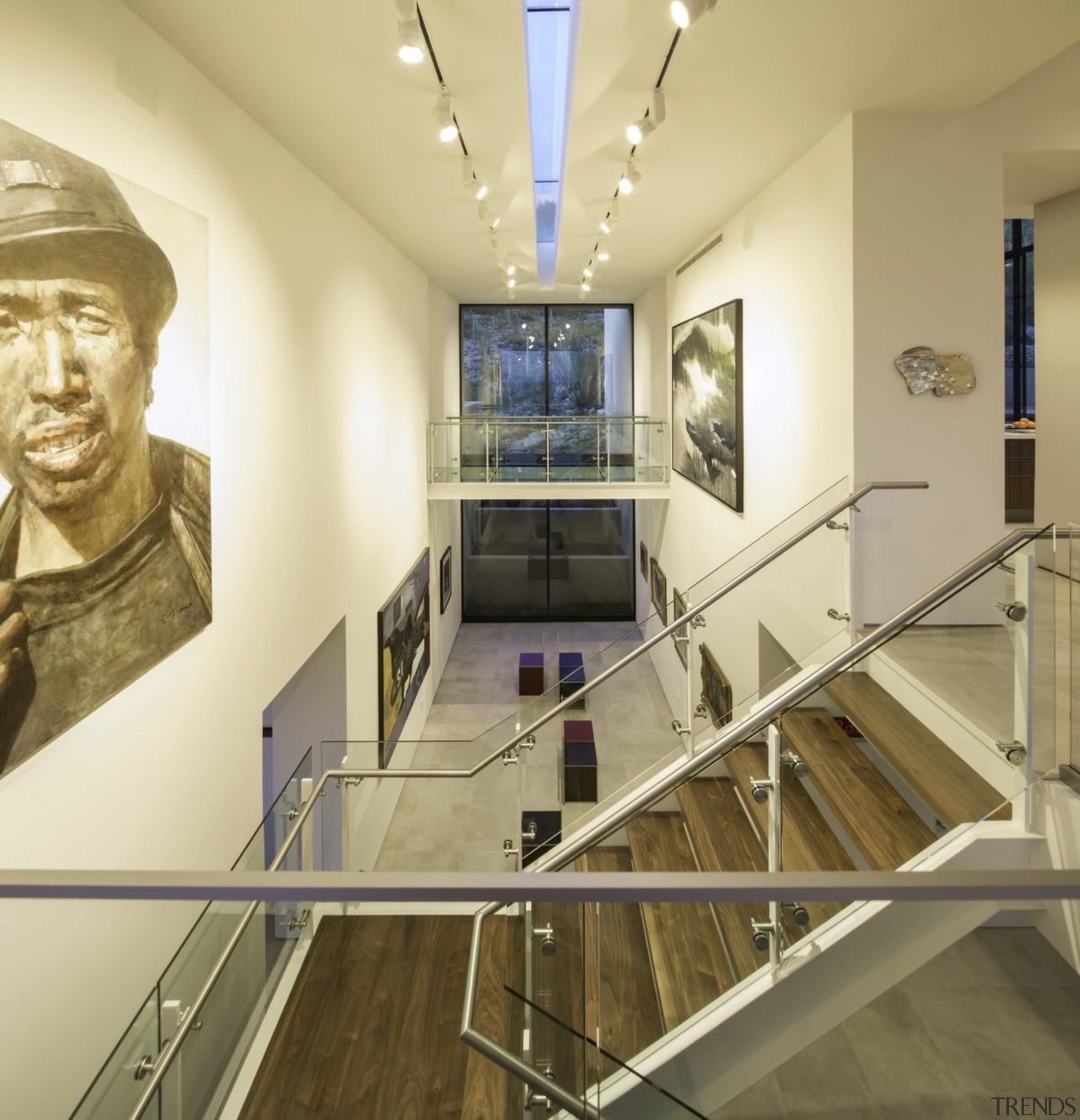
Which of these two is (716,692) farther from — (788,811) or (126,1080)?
(126,1080)

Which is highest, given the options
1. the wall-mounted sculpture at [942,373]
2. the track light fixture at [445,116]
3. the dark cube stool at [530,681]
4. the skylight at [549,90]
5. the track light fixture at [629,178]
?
the skylight at [549,90]

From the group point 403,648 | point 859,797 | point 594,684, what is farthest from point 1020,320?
point 859,797

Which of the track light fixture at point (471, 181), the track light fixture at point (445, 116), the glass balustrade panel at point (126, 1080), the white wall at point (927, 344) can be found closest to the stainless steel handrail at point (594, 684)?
the white wall at point (927, 344)

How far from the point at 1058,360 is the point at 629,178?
156 inches

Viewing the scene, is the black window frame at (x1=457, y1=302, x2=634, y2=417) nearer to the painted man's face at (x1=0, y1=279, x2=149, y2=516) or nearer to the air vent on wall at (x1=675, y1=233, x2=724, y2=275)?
the air vent on wall at (x1=675, y1=233, x2=724, y2=275)

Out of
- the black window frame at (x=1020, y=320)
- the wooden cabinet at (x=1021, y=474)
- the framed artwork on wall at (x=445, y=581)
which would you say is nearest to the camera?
the wooden cabinet at (x=1021, y=474)

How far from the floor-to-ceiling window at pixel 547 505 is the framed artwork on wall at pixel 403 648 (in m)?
5.56

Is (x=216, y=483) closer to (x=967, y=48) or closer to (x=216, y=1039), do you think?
(x=216, y=1039)

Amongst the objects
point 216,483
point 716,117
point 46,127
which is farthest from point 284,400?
point 716,117

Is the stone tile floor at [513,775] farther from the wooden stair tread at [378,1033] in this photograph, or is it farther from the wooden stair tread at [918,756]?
the wooden stair tread at [378,1033]

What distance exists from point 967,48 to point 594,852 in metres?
4.16

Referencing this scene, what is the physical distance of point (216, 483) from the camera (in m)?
4.25

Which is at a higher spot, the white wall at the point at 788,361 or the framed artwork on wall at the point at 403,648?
the white wall at the point at 788,361

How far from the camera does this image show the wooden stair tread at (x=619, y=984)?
5.35 feet
